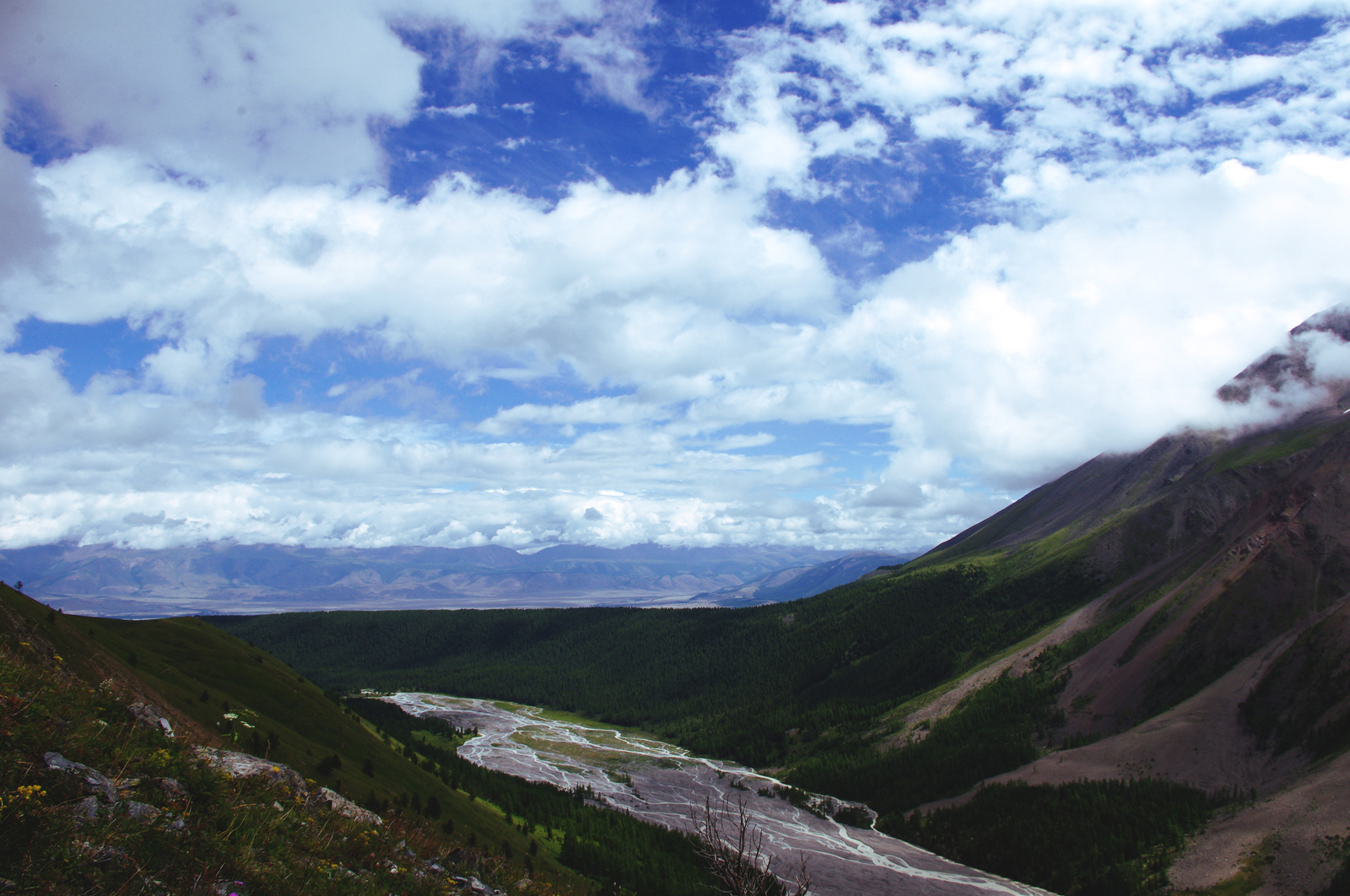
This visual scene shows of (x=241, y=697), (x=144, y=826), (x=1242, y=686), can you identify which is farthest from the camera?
(x=1242, y=686)

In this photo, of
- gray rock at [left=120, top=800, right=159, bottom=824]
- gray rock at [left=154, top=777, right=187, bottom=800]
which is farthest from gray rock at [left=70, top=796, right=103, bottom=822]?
gray rock at [left=154, top=777, right=187, bottom=800]

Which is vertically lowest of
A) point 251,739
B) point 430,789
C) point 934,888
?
point 934,888

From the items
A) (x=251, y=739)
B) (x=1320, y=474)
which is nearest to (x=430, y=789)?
(x=251, y=739)

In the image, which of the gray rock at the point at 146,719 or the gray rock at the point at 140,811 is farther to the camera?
the gray rock at the point at 146,719

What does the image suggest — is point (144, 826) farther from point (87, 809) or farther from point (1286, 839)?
point (1286, 839)

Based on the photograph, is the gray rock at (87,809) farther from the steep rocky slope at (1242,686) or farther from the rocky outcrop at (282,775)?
the steep rocky slope at (1242,686)

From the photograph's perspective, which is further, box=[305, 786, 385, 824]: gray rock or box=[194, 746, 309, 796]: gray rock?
box=[305, 786, 385, 824]: gray rock

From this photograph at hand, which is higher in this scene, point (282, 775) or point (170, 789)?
point (170, 789)

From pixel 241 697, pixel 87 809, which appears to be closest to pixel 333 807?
pixel 87 809

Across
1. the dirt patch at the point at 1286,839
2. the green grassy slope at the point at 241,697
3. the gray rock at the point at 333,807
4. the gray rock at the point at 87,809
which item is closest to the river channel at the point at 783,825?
the dirt patch at the point at 1286,839

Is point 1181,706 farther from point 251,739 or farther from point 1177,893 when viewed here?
point 251,739

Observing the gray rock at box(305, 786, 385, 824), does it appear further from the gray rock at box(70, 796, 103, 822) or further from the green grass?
the gray rock at box(70, 796, 103, 822)
